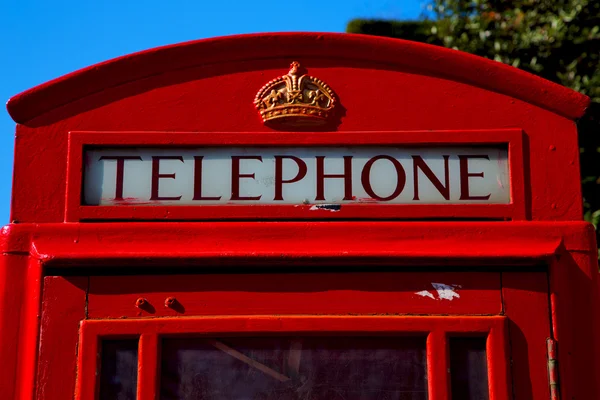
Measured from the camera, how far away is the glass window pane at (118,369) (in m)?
2.41

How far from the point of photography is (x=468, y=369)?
243cm

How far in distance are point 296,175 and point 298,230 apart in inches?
7.3

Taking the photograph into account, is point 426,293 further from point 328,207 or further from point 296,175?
point 296,175

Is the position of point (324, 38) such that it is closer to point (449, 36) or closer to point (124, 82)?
point (124, 82)

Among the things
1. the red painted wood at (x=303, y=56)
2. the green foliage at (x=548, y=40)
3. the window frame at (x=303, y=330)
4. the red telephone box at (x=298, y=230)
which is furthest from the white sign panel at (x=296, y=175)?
the green foliage at (x=548, y=40)

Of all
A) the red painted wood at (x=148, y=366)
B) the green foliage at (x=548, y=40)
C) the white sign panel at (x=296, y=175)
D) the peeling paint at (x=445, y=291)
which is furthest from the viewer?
the green foliage at (x=548, y=40)

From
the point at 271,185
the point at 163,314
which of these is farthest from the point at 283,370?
the point at 271,185

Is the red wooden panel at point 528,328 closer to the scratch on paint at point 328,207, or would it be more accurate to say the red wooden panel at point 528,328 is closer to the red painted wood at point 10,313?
the scratch on paint at point 328,207

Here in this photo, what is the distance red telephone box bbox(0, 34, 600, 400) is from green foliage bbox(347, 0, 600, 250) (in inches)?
160

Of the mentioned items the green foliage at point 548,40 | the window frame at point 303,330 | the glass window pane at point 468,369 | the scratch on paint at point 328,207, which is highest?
the green foliage at point 548,40

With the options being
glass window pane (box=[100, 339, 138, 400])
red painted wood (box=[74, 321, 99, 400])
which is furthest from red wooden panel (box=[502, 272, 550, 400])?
red painted wood (box=[74, 321, 99, 400])

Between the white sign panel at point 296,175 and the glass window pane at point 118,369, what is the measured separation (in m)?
0.43

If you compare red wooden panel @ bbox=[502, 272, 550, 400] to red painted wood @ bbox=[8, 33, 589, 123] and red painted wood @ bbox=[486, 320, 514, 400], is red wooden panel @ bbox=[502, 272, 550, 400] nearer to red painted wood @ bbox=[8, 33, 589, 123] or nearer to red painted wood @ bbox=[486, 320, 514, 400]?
red painted wood @ bbox=[486, 320, 514, 400]

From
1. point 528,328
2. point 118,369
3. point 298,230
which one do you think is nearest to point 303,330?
point 298,230
